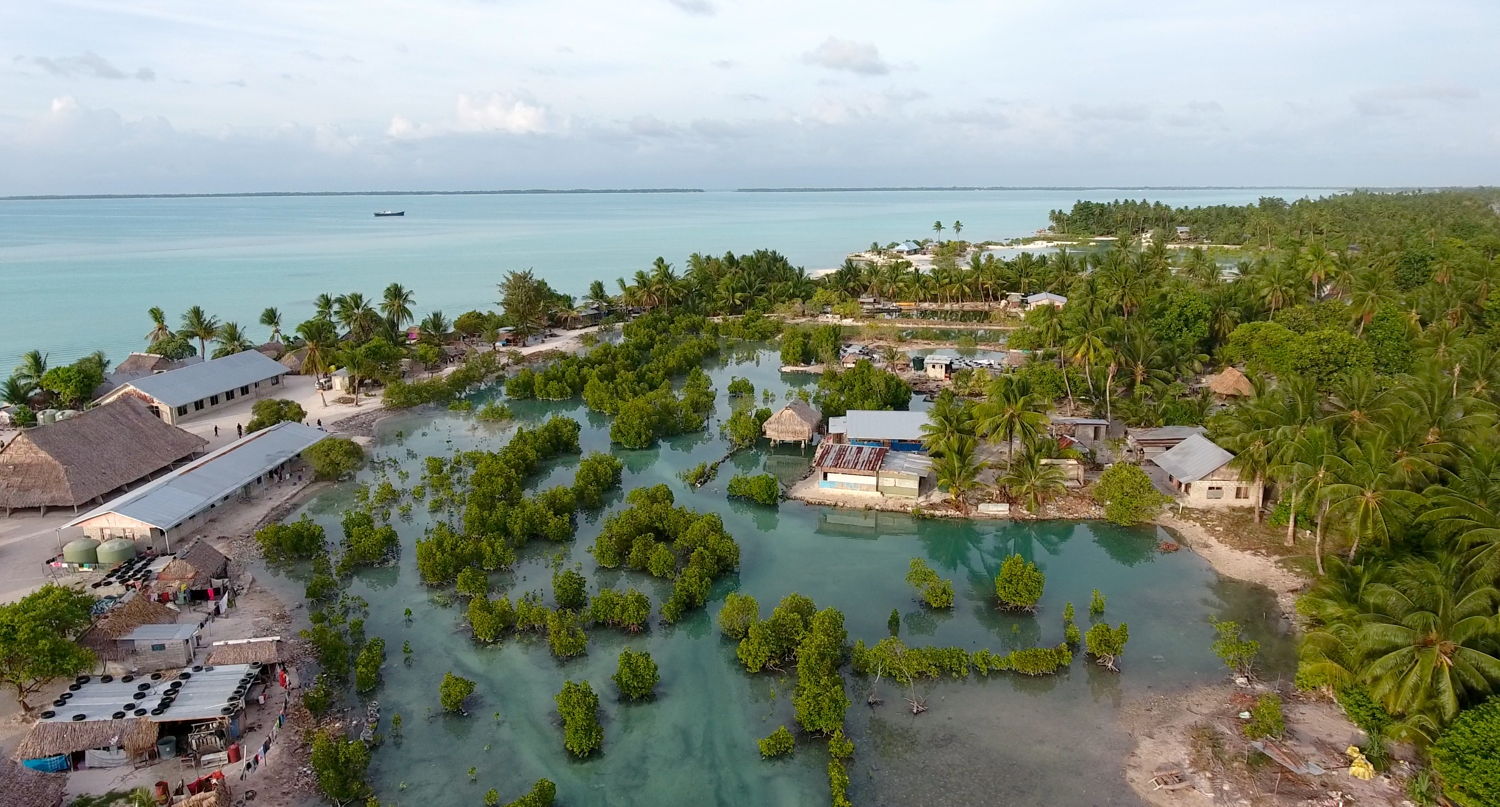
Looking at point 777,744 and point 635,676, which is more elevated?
point 635,676

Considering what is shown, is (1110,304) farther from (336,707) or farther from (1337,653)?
(336,707)

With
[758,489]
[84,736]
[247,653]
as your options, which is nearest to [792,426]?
[758,489]

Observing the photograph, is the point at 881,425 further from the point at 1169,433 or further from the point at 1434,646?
the point at 1434,646

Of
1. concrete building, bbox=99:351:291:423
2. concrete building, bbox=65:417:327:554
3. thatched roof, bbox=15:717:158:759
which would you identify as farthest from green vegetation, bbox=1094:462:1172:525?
concrete building, bbox=99:351:291:423

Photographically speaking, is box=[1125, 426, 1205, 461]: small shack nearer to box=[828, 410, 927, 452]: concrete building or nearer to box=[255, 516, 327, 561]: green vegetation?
box=[828, 410, 927, 452]: concrete building

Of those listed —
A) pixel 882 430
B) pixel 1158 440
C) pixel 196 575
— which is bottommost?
pixel 196 575
